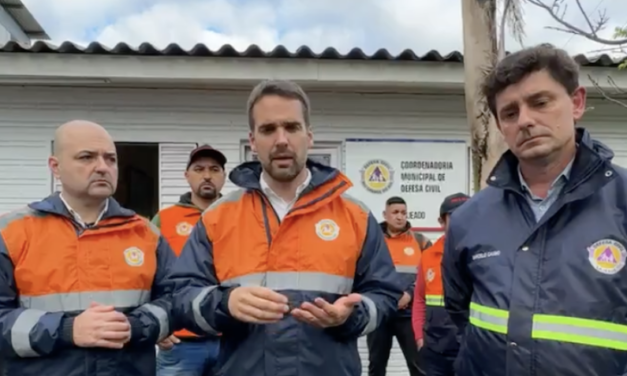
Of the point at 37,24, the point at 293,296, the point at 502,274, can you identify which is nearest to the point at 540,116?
the point at 502,274

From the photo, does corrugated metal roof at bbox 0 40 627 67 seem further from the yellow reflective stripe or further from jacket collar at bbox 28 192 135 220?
the yellow reflective stripe

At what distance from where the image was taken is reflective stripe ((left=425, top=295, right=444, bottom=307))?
5370mm

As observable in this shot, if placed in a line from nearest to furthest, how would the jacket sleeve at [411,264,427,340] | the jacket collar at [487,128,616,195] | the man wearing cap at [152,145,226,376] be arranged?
the jacket collar at [487,128,616,195] < the man wearing cap at [152,145,226,376] < the jacket sleeve at [411,264,427,340]

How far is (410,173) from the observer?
23.6 feet

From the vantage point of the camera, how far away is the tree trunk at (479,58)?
507 cm

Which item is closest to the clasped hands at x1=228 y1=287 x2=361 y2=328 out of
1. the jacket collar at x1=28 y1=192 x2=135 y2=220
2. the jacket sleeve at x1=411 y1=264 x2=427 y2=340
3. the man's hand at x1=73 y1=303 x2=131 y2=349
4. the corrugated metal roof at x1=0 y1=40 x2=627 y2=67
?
the man's hand at x1=73 y1=303 x2=131 y2=349

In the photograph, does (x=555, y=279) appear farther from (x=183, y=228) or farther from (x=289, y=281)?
(x=183, y=228)

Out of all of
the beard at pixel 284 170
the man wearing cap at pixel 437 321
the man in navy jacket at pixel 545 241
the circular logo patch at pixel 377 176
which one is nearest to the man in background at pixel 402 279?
the circular logo patch at pixel 377 176

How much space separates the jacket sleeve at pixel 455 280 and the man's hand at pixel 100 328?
135 cm

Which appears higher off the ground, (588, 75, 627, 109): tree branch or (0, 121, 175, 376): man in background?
(588, 75, 627, 109): tree branch

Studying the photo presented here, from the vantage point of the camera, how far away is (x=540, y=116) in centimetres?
223

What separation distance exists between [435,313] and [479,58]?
200cm

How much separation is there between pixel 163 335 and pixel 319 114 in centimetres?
436

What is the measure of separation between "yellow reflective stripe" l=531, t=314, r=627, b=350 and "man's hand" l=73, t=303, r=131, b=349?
1.68 metres
